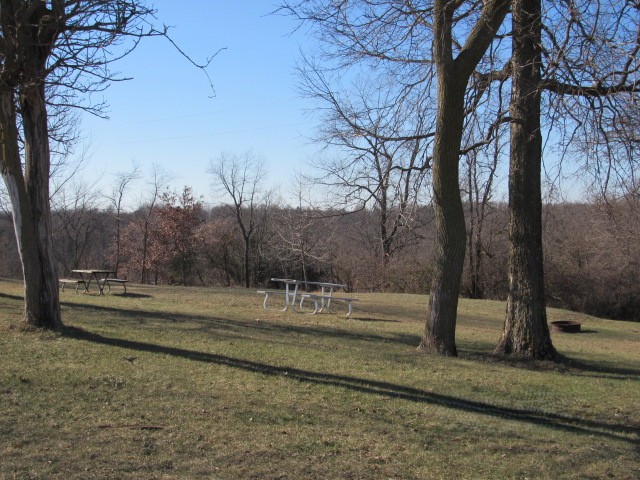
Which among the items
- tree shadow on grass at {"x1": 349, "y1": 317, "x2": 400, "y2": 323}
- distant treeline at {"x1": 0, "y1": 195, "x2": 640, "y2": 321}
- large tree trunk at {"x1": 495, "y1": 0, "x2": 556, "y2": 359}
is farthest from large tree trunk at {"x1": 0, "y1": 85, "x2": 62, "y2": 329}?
distant treeline at {"x1": 0, "y1": 195, "x2": 640, "y2": 321}

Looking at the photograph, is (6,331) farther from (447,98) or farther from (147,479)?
(447,98)

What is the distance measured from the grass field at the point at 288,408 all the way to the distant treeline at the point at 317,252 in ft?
55.1

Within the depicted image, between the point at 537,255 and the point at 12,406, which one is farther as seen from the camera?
the point at 537,255

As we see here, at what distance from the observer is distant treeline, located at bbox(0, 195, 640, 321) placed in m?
31.0

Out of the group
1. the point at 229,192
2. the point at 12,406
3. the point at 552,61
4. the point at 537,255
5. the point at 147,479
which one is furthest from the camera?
the point at 229,192

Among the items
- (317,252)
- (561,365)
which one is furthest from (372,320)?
(317,252)

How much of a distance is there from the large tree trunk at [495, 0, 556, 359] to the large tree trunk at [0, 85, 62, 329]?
725 centimetres


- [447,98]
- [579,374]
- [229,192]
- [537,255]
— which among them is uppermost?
[229,192]

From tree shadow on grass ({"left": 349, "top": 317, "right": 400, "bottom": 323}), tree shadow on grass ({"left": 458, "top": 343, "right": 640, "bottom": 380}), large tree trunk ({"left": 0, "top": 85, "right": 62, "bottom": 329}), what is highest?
large tree trunk ({"left": 0, "top": 85, "right": 62, "bottom": 329})

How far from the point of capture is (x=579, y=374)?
31.4 ft

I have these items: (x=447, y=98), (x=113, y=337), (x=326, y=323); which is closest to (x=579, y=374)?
(x=447, y=98)

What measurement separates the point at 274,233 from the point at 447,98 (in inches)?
1383

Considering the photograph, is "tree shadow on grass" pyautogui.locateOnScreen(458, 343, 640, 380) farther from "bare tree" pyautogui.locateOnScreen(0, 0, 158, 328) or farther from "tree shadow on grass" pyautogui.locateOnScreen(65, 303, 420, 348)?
"bare tree" pyautogui.locateOnScreen(0, 0, 158, 328)

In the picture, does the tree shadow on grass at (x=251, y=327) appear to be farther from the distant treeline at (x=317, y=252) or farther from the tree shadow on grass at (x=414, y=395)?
the distant treeline at (x=317, y=252)
